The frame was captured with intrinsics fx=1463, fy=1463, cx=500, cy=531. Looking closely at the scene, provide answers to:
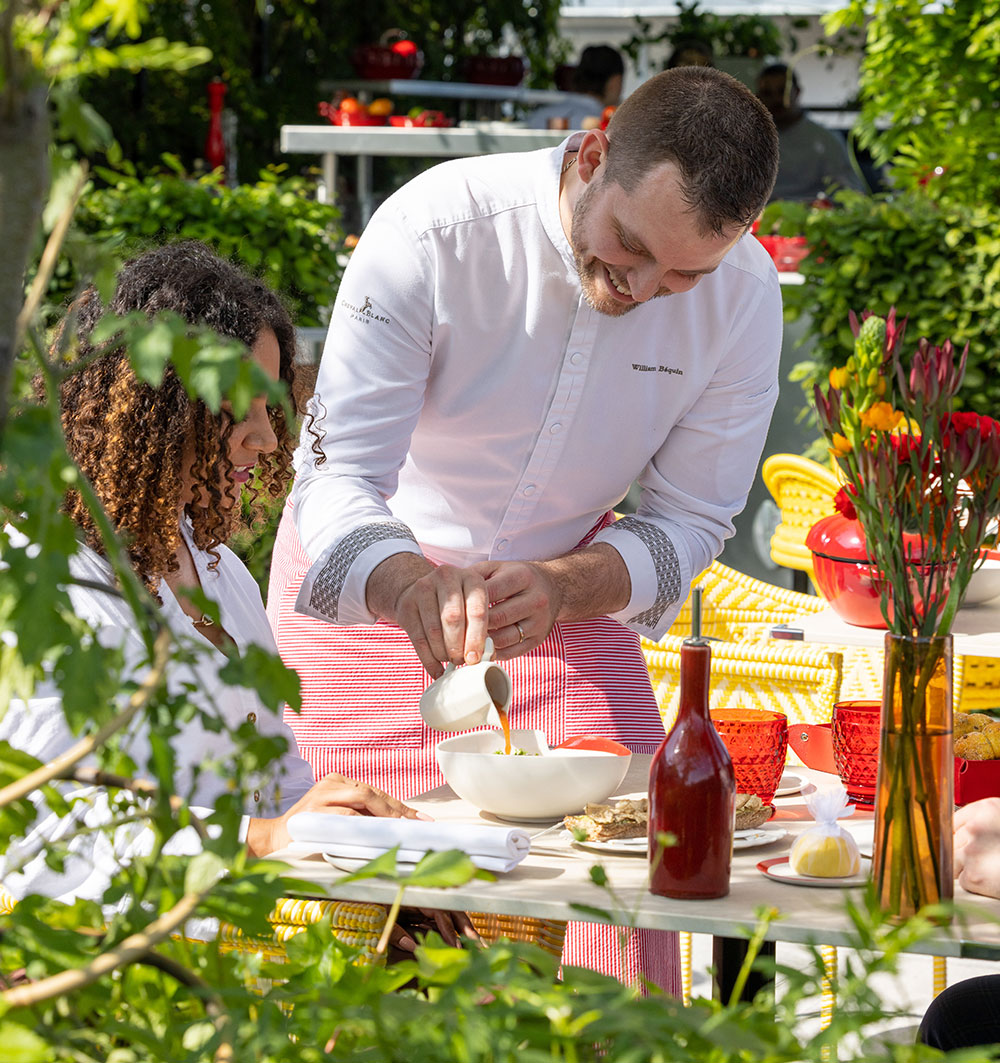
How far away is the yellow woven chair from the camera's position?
3.84 m

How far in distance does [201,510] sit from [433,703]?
0.47 m

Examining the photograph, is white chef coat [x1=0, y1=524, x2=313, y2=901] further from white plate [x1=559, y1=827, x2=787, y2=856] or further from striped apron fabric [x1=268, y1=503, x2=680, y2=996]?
white plate [x1=559, y1=827, x2=787, y2=856]

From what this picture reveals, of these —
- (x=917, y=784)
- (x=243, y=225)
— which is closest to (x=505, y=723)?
(x=917, y=784)

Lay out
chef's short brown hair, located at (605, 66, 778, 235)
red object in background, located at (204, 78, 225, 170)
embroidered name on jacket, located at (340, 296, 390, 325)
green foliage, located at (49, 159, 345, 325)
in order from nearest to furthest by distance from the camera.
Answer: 1. chef's short brown hair, located at (605, 66, 778, 235)
2. embroidered name on jacket, located at (340, 296, 390, 325)
3. green foliage, located at (49, 159, 345, 325)
4. red object in background, located at (204, 78, 225, 170)

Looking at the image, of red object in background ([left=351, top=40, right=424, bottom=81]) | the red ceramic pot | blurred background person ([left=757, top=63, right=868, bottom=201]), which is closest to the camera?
the red ceramic pot

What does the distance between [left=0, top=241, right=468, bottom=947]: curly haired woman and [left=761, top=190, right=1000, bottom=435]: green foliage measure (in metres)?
3.20

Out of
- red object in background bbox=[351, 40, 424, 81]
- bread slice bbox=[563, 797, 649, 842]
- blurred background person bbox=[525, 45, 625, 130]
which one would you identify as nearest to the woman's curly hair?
bread slice bbox=[563, 797, 649, 842]

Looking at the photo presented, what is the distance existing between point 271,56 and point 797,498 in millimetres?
7737

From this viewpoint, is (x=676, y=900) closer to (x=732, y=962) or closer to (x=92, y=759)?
(x=732, y=962)

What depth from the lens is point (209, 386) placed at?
60cm

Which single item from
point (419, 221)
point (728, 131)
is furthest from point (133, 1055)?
A: point (419, 221)

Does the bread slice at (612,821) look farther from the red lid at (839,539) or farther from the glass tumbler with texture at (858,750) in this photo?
the red lid at (839,539)

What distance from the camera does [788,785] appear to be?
5.90 ft

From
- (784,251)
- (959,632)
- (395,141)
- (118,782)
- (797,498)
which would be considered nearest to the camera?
(118,782)
